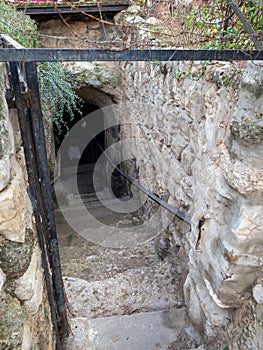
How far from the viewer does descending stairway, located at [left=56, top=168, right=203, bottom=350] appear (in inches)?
77.2

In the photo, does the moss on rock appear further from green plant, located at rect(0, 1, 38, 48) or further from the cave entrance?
the cave entrance

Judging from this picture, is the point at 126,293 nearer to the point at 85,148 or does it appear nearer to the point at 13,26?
the point at 13,26

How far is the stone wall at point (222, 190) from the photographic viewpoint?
1.20 m

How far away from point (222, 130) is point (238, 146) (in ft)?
0.78

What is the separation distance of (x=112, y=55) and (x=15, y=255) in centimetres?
73

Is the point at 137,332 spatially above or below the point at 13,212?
below

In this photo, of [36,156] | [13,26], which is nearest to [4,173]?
[36,156]

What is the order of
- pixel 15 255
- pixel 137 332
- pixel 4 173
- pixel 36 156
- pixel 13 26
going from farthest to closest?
pixel 13 26 < pixel 137 332 < pixel 36 156 < pixel 15 255 < pixel 4 173

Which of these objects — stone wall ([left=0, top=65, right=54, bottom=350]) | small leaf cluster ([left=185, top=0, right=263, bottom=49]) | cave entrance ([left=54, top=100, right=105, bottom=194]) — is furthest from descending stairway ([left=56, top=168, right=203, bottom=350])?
cave entrance ([left=54, top=100, right=105, bottom=194])

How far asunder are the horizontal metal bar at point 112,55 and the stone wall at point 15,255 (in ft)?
0.39

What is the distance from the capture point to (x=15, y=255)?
1021 millimetres

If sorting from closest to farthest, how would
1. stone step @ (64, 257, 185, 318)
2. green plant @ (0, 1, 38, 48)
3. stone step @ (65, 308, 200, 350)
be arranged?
stone step @ (65, 308, 200, 350) → stone step @ (64, 257, 185, 318) → green plant @ (0, 1, 38, 48)

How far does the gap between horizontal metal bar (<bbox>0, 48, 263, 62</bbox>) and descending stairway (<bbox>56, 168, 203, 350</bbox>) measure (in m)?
1.60

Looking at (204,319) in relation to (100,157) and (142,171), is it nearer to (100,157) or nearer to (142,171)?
(142,171)
